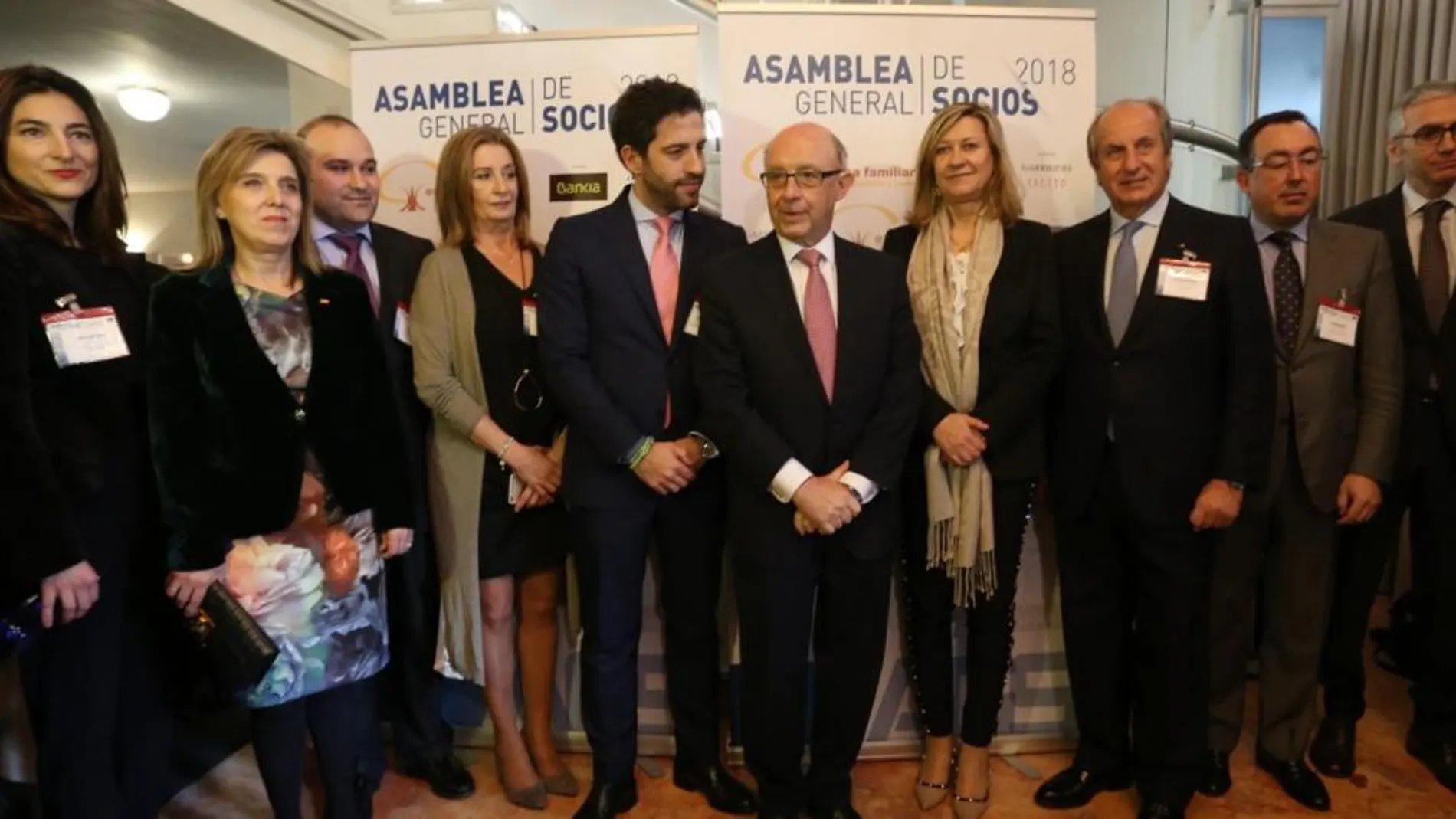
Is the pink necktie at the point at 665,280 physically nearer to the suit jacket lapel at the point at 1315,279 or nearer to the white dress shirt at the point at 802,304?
the white dress shirt at the point at 802,304

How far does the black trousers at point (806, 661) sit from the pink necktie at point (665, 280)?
48 centimetres

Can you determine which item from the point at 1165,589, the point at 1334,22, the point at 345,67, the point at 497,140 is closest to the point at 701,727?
the point at 1165,589

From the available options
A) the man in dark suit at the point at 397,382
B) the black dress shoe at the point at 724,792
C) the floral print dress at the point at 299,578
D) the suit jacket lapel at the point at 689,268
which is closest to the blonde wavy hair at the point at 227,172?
the floral print dress at the point at 299,578

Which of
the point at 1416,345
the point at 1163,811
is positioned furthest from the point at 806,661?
the point at 1416,345

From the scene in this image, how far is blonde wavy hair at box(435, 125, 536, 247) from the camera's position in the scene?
7.79ft

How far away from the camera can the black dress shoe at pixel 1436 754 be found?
8.30 feet

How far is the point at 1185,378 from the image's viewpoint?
218 cm

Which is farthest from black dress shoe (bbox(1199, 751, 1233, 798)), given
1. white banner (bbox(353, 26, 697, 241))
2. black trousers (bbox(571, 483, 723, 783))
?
white banner (bbox(353, 26, 697, 241))

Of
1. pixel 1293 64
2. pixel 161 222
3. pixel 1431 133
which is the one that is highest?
pixel 1293 64

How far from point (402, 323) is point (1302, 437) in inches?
93.8

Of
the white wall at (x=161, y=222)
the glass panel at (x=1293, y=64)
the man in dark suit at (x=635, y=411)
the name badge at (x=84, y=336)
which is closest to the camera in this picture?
the name badge at (x=84, y=336)

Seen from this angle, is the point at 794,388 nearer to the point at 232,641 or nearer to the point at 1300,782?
the point at 232,641

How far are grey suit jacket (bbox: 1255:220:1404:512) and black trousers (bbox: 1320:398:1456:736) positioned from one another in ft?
0.61

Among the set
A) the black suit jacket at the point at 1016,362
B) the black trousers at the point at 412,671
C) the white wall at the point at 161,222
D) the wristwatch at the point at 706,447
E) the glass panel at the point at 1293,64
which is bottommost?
the black trousers at the point at 412,671
